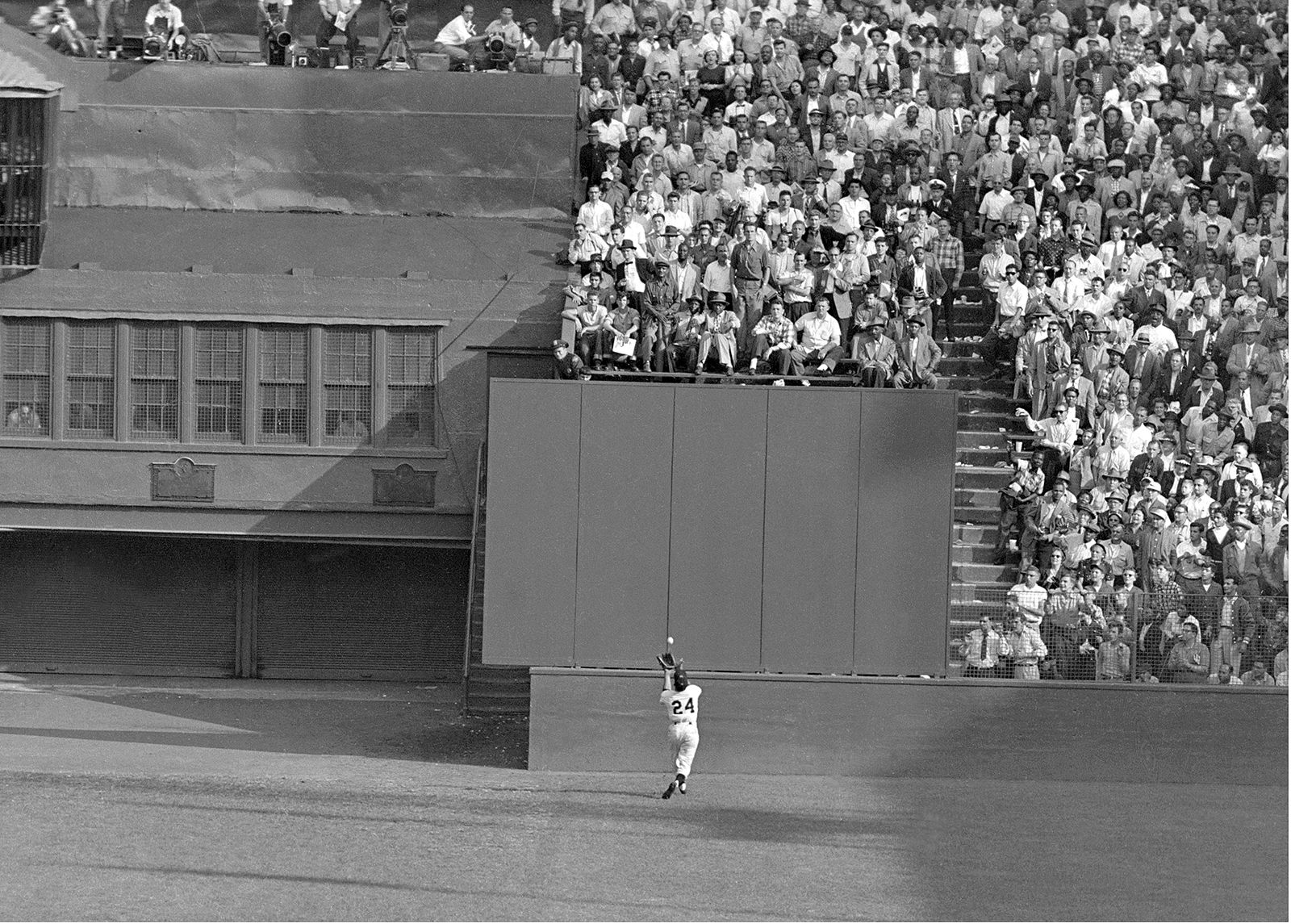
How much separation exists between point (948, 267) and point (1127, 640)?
6864 mm

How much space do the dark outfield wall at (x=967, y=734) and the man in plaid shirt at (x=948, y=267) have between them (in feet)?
21.9

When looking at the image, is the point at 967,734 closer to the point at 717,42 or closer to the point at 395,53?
the point at 717,42

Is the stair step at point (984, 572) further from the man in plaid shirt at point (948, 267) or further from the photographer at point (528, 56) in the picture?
the photographer at point (528, 56)

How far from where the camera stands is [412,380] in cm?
2745

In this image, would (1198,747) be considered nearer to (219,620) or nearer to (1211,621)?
(1211,621)

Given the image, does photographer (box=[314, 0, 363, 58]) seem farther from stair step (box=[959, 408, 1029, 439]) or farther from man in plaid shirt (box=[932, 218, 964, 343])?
stair step (box=[959, 408, 1029, 439])

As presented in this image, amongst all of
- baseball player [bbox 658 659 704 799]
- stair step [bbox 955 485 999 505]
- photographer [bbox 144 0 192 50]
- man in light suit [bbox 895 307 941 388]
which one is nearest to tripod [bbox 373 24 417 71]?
photographer [bbox 144 0 192 50]

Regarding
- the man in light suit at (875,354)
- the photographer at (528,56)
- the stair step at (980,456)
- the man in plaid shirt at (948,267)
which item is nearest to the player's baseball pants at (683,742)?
the man in light suit at (875,354)

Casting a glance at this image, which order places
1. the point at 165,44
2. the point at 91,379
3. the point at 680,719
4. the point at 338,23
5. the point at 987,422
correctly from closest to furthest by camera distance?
1. the point at 680,719
2. the point at 987,422
3. the point at 91,379
4. the point at 165,44
5. the point at 338,23

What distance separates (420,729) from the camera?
2516cm

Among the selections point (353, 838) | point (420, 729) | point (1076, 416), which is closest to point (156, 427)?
point (420, 729)

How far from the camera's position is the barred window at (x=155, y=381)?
27.5 meters

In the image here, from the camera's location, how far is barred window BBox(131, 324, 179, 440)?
90.1ft

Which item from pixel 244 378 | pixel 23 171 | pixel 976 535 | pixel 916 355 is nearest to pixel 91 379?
pixel 244 378
